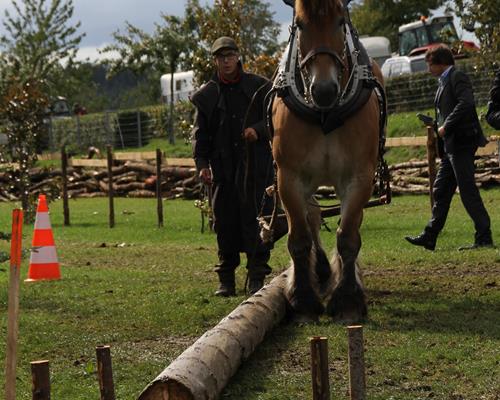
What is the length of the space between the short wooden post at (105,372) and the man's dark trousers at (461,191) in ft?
29.5

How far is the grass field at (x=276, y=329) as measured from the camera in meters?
7.51

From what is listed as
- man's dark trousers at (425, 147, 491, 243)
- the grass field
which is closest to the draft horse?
the grass field

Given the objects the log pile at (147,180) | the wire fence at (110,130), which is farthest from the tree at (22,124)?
the wire fence at (110,130)

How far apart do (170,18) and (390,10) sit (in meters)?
18.0

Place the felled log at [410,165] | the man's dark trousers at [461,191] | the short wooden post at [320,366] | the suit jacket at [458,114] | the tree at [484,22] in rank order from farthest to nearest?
the felled log at [410,165] → the tree at [484,22] → the man's dark trousers at [461,191] → the suit jacket at [458,114] → the short wooden post at [320,366]

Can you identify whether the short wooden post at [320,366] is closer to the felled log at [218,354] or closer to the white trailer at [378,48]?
the felled log at [218,354]

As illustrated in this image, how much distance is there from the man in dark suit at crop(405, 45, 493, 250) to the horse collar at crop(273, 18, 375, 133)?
4.21m

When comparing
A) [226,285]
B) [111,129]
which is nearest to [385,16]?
[111,129]

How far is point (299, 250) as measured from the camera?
988 cm

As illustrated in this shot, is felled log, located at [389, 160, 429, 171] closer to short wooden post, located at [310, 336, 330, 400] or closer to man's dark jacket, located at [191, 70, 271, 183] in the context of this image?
man's dark jacket, located at [191, 70, 271, 183]

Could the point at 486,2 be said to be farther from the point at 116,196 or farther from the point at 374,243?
the point at 116,196

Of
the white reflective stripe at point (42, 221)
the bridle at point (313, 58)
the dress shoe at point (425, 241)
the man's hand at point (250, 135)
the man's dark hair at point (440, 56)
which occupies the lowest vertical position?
the dress shoe at point (425, 241)

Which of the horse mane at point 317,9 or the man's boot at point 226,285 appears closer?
the horse mane at point 317,9

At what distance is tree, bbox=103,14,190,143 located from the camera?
53.1m
